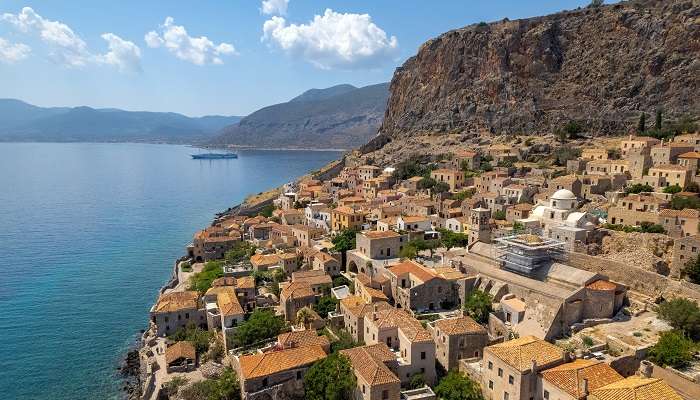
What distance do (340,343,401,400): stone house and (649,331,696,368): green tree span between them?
11497mm

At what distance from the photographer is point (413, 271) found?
31.0 meters

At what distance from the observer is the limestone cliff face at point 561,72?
6850 centimetres

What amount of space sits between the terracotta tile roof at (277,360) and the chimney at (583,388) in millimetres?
11420

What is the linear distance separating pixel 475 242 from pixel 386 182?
1165 inches

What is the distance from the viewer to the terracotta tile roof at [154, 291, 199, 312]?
33.8 meters

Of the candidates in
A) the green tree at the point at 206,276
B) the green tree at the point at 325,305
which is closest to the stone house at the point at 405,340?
the green tree at the point at 325,305

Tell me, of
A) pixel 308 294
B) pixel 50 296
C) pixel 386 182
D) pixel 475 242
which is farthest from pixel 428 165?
pixel 50 296

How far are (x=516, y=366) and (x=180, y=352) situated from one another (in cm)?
1973

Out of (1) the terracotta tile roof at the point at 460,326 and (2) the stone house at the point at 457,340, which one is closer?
(2) the stone house at the point at 457,340

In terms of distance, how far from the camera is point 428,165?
69812mm

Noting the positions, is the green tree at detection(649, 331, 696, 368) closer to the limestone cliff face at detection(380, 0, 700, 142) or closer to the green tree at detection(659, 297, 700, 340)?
the green tree at detection(659, 297, 700, 340)

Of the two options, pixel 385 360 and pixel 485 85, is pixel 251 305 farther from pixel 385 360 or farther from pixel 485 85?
pixel 485 85

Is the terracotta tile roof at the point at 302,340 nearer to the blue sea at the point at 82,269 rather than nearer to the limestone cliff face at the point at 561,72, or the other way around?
the blue sea at the point at 82,269

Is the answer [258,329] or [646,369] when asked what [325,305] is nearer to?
[258,329]
